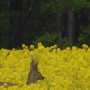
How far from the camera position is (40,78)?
11516mm

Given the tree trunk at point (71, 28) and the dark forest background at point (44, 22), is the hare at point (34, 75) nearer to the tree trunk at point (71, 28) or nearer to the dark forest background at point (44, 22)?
the dark forest background at point (44, 22)

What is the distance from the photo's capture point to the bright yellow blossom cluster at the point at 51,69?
10.1 meters

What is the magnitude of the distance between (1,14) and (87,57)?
7726mm

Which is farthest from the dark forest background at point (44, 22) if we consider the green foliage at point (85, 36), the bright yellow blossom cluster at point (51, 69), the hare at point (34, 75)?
the hare at point (34, 75)

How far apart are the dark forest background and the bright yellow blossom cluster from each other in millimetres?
1932

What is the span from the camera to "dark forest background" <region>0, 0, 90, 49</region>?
18.1m

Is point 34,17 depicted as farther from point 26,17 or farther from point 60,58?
point 60,58

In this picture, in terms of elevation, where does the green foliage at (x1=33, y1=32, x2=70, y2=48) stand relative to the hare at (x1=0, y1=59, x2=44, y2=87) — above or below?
above

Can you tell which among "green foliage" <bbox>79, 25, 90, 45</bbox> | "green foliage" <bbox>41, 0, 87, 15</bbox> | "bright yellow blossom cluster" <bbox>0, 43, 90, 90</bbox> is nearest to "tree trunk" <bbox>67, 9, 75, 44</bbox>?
"green foliage" <bbox>79, 25, 90, 45</bbox>

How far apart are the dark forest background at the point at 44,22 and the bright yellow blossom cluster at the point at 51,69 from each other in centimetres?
193

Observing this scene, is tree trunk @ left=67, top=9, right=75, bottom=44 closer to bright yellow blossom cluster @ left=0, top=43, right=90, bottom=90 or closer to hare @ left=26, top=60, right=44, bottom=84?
bright yellow blossom cluster @ left=0, top=43, right=90, bottom=90

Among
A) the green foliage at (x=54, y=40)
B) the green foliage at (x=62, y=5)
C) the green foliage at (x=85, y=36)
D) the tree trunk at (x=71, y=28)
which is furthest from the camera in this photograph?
the tree trunk at (x=71, y=28)

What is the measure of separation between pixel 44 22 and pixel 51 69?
11087 millimetres

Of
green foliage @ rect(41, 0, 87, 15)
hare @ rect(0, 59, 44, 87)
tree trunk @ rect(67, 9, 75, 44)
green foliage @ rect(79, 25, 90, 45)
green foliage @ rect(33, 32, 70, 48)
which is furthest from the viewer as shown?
tree trunk @ rect(67, 9, 75, 44)
